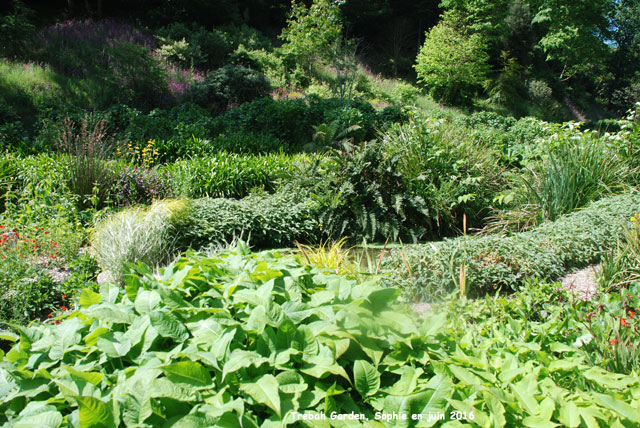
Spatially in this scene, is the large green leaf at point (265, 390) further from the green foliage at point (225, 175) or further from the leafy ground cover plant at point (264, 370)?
the green foliage at point (225, 175)

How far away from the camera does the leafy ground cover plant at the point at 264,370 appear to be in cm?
100

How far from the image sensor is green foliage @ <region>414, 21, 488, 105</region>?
19312 millimetres

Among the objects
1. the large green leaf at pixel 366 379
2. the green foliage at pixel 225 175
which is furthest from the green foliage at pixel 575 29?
the large green leaf at pixel 366 379

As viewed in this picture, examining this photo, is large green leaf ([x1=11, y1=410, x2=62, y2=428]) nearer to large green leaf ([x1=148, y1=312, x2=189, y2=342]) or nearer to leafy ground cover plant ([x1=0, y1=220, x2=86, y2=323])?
large green leaf ([x1=148, y1=312, x2=189, y2=342])

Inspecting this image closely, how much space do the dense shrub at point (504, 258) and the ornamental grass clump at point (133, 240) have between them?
2346 millimetres

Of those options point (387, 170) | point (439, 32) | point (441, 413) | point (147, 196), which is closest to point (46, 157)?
point (147, 196)

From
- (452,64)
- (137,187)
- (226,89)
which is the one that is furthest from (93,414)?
(452,64)

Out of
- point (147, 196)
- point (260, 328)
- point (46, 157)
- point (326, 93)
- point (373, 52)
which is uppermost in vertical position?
point (373, 52)

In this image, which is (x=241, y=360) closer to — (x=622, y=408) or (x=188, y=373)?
(x=188, y=373)

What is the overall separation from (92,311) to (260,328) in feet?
1.77

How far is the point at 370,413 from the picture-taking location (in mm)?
1141

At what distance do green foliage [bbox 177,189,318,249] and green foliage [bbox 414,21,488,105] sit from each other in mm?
16472

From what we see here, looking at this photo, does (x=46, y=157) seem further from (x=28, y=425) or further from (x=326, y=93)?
(x=326, y=93)

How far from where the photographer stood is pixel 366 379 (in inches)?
43.9
